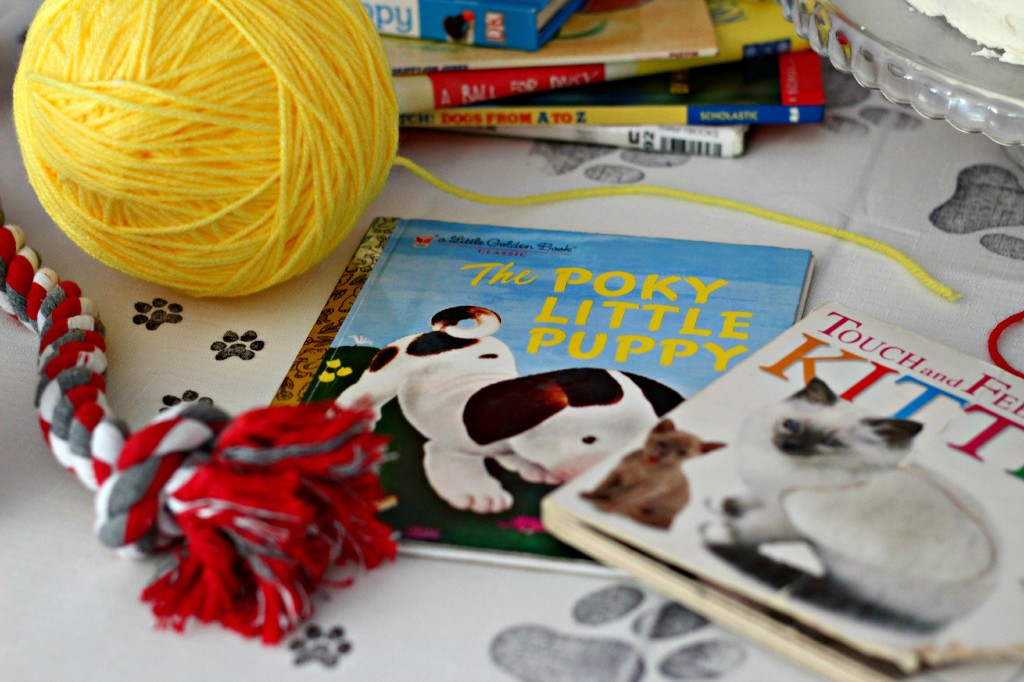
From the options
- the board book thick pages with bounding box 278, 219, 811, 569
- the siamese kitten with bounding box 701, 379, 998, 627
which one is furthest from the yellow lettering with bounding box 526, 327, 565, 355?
the siamese kitten with bounding box 701, 379, 998, 627

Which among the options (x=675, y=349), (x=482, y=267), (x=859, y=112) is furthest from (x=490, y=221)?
(x=859, y=112)

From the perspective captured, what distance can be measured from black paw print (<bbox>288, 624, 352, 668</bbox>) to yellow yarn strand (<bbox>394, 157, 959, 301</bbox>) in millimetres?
313

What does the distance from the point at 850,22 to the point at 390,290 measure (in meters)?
0.26

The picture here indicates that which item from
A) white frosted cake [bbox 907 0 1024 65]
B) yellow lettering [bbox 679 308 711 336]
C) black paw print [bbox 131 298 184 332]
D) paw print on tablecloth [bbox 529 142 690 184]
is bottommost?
black paw print [bbox 131 298 184 332]

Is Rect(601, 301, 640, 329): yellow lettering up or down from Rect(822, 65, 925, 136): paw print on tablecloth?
down

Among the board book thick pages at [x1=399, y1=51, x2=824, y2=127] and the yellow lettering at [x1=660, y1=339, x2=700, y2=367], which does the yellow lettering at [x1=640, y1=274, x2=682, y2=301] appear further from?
the board book thick pages at [x1=399, y1=51, x2=824, y2=127]

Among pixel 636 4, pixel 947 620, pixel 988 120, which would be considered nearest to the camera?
pixel 947 620

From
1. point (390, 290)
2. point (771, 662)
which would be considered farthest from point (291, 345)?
point (771, 662)

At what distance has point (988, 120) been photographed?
0.45m

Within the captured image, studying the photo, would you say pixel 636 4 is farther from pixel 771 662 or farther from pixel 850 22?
pixel 771 662

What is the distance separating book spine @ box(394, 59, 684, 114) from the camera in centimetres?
66

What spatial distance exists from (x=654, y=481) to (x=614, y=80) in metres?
0.36

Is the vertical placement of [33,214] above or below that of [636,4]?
below

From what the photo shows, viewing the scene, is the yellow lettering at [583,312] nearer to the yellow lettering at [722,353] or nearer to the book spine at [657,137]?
the yellow lettering at [722,353]
